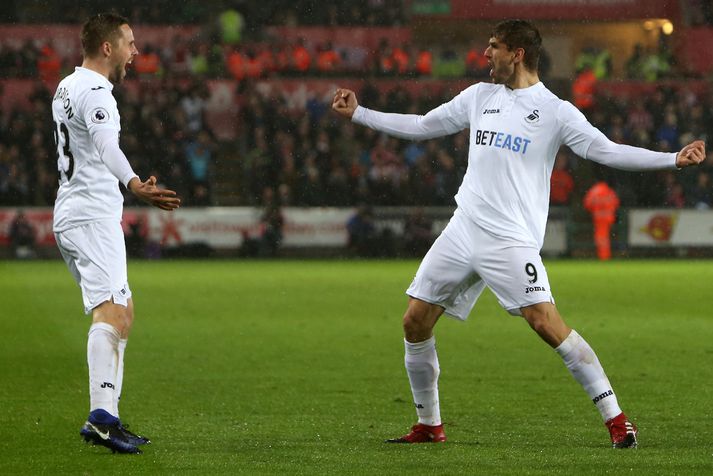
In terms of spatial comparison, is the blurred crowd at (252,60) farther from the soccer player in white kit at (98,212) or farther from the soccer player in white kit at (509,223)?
the soccer player in white kit at (509,223)

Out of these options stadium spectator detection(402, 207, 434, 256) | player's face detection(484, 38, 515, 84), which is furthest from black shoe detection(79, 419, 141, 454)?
stadium spectator detection(402, 207, 434, 256)

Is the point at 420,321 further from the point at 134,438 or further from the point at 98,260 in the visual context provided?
the point at 98,260

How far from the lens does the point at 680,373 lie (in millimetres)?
10055

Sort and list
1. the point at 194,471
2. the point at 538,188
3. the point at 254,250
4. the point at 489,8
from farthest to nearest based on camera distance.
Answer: the point at 489,8 < the point at 254,250 < the point at 538,188 < the point at 194,471

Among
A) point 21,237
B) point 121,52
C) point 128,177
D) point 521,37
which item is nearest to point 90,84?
point 121,52

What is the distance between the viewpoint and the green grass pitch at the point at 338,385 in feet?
21.2

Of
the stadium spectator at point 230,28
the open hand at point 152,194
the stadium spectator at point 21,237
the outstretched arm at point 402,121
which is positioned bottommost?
the stadium spectator at point 21,237

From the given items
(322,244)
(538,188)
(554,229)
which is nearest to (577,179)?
(554,229)

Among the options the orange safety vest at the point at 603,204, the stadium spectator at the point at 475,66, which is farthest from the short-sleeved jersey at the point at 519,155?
the stadium spectator at the point at 475,66

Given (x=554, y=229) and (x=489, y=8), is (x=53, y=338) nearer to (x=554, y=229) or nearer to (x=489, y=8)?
(x=554, y=229)

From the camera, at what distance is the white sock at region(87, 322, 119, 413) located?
6547 mm

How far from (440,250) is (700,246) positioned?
2154cm

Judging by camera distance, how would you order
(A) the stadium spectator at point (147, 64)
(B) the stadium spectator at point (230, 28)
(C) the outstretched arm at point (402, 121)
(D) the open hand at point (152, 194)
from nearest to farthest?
(D) the open hand at point (152, 194)
(C) the outstretched arm at point (402, 121)
(A) the stadium spectator at point (147, 64)
(B) the stadium spectator at point (230, 28)

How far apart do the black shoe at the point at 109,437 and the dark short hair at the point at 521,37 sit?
2730mm
